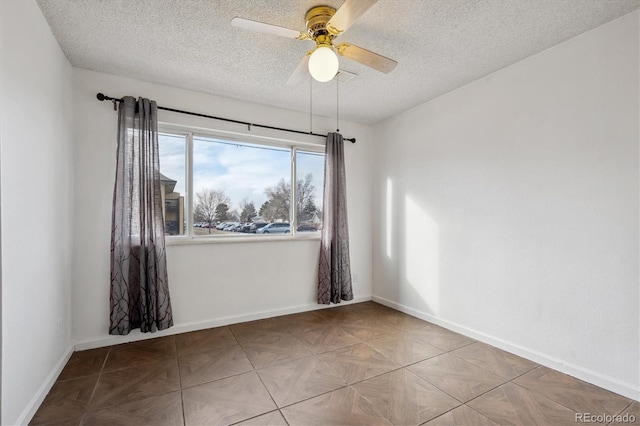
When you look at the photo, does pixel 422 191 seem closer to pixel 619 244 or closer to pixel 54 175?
pixel 619 244

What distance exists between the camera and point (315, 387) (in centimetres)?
213

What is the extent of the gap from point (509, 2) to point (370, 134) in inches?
99.5

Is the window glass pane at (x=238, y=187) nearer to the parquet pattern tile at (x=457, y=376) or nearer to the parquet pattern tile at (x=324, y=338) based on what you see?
the parquet pattern tile at (x=324, y=338)

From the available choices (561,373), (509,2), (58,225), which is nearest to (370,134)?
(509,2)

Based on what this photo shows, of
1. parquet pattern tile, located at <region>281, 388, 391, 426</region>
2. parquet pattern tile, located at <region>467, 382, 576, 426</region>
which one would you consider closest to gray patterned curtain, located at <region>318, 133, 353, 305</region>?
parquet pattern tile, located at <region>281, 388, 391, 426</region>

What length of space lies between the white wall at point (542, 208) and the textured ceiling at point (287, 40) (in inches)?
11.9

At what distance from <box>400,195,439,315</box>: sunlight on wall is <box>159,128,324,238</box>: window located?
120cm

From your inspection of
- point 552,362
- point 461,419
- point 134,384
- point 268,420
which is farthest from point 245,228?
point 552,362

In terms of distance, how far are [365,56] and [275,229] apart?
235 centimetres

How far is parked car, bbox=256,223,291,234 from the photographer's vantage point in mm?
3705

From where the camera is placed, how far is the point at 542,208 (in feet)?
8.06

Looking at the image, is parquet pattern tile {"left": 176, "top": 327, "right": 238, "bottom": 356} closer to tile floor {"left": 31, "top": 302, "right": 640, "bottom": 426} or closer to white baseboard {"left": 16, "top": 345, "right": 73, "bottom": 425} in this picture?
tile floor {"left": 31, "top": 302, "right": 640, "bottom": 426}

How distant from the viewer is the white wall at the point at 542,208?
204 centimetres

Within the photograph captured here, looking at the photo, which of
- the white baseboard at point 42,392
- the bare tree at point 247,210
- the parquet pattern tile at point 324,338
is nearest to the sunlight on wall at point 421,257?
the parquet pattern tile at point 324,338
